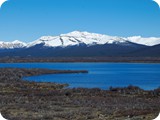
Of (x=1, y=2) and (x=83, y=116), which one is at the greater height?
(x=1, y=2)

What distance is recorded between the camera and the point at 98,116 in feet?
43.1

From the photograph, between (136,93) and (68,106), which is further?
(136,93)

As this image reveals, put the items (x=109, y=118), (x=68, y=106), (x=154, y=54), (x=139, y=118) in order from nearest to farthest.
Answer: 1. (x=139, y=118)
2. (x=109, y=118)
3. (x=68, y=106)
4. (x=154, y=54)

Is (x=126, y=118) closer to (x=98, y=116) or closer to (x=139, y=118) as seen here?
(x=139, y=118)

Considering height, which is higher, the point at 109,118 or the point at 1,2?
the point at 1,2

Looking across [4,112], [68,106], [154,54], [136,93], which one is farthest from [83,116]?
[154,54]

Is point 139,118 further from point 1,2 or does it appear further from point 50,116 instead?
point 1,2

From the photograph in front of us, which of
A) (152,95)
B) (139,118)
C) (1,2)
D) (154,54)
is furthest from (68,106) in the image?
(154,54)

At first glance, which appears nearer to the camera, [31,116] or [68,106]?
[31,116]

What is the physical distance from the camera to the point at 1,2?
758 cm

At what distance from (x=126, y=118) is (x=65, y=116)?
7.88ft

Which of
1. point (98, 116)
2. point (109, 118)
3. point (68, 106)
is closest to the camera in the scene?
point (109, 118)

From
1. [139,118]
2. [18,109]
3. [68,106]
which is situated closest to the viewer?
[139,118]

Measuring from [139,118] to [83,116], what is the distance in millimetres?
2392
